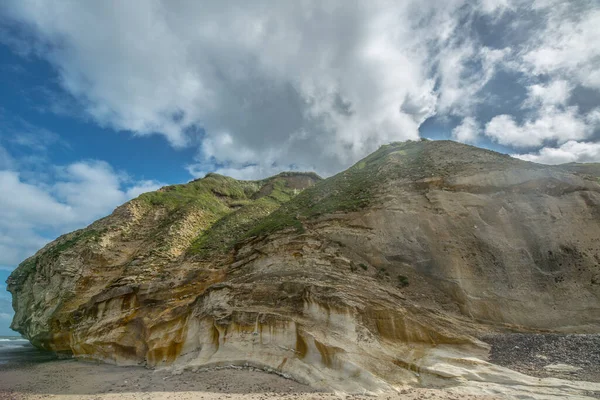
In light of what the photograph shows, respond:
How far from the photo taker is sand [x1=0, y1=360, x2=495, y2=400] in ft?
40.5

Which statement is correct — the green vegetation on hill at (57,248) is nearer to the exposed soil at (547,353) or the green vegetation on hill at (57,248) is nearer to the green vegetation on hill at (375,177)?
the green vegetation on hill at (375,177)

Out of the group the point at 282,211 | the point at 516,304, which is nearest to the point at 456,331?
the point at 516,304

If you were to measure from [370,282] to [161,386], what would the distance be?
11.2m

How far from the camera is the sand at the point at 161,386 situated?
12348mm

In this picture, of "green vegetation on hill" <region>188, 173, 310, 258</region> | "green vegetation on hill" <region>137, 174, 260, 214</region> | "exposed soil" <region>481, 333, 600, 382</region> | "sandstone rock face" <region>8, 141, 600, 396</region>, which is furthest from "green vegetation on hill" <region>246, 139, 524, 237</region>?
"green vegetation on hill" <region>137, 174, 260, 214</region>

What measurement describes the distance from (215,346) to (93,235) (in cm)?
2081

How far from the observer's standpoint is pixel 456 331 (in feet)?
49.1

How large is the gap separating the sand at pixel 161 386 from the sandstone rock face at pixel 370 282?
2.71 feet

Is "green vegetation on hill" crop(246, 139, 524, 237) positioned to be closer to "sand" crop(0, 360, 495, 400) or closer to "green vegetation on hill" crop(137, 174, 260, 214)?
"sand" crop(0, 360, 495, 400)

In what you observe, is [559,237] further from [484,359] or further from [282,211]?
[282,211]

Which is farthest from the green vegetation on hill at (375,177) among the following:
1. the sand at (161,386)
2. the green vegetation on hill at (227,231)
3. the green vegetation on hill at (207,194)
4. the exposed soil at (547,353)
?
the green vegetation on hill at (207,194)

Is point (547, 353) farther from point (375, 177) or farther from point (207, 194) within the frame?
point (207, 194)

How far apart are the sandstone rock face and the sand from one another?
83 centimetres

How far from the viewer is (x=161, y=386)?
15.0m
